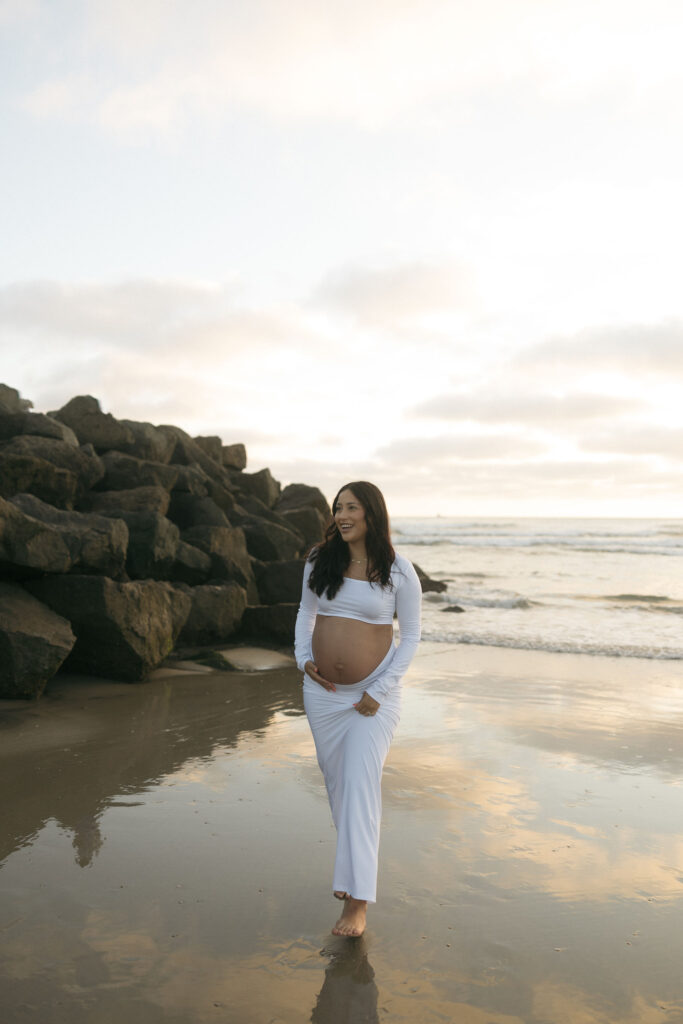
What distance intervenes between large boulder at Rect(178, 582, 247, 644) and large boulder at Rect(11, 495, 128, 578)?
55.3 inches

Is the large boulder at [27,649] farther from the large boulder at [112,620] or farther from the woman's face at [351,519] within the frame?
the woman's face at [351,519]

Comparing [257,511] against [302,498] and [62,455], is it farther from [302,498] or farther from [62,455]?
[62,455]

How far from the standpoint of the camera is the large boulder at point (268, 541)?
14336 mm

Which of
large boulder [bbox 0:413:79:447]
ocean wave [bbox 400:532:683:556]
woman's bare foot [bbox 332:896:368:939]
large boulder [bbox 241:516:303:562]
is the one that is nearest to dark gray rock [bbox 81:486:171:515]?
large boulder [bbox 0:413:79:447]

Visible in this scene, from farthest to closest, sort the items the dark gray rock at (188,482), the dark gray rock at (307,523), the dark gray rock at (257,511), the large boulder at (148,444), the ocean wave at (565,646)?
the dark gray rock at (307,523) → the dark gray rock at (257,511) → the large boulder at (148,444) → the dark gray rock at (188,482) → the ocean wave at (565,646)

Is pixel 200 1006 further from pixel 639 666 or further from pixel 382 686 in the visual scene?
pixel 639 666

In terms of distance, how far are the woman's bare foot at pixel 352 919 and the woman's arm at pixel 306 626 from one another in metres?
1.12

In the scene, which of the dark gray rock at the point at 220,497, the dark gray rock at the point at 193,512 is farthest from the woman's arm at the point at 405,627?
the dark gray rock at the point at 220,497

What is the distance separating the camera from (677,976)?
3.37m

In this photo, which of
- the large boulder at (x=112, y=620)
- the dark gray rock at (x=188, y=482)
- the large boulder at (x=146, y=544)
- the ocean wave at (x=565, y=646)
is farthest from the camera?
the dark gray rock at (x=188, y=482)

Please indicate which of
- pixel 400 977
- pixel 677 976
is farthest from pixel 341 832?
pixel 677 976

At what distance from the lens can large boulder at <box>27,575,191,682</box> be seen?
28.7ft

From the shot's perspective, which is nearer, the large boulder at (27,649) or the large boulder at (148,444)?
the large boulder at (27,649)

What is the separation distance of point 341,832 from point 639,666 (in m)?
8.78
